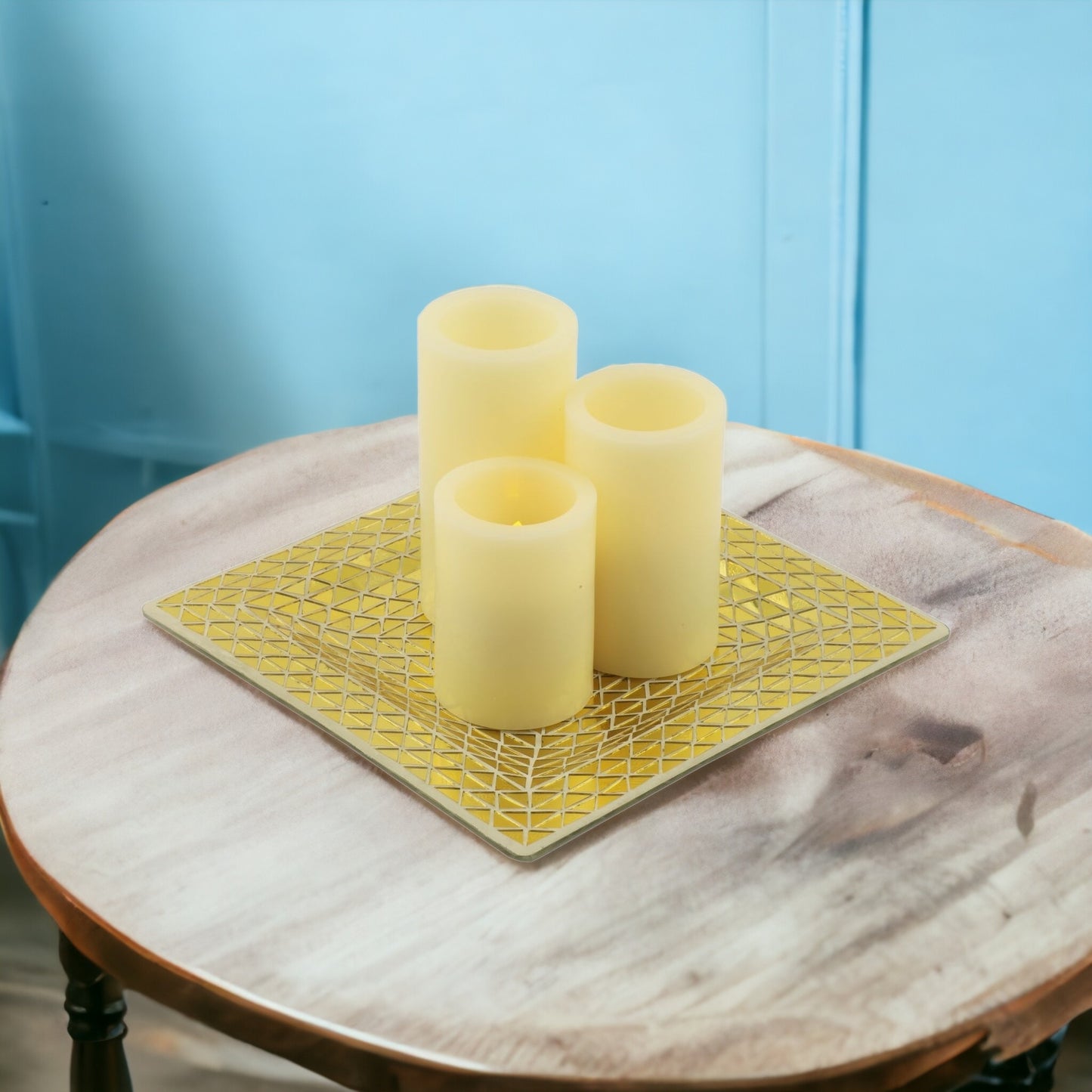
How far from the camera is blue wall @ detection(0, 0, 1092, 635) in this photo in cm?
111

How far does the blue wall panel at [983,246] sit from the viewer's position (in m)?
1.08

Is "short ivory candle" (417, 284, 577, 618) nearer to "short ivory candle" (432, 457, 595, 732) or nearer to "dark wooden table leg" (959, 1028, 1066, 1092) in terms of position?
"short ivory candle" (432, 457, 595, 732)

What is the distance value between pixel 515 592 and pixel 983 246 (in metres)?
0.74

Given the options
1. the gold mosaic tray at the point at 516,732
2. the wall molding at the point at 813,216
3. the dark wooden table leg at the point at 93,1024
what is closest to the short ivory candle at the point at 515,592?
the gold mosaic tray at the point at 516,732

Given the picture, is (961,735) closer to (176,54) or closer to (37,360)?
(176,54)

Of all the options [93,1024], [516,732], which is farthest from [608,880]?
[93,1024]

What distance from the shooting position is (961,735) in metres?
0.60

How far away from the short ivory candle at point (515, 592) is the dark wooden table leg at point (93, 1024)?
263mm

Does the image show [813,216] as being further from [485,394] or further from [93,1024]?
[93,1024]

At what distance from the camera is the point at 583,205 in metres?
1.21

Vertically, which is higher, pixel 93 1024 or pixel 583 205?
pixel 583 205

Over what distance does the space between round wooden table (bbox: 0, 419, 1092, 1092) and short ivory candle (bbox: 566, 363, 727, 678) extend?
0.08 meters

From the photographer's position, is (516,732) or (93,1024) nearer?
(516,732)

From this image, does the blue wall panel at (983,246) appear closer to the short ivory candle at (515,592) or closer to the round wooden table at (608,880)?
the round wooden table at (608,880)
